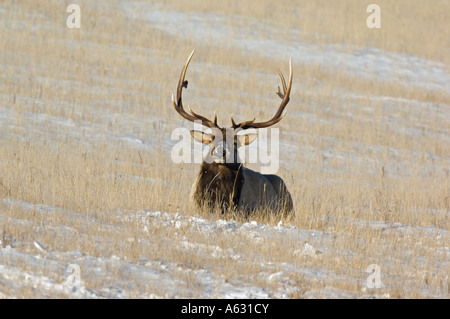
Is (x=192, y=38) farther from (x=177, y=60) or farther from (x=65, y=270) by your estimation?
(x=65, y=270)

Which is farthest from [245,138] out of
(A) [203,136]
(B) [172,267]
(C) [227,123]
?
(C) [227,123]

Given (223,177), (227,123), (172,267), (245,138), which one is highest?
(245,138)

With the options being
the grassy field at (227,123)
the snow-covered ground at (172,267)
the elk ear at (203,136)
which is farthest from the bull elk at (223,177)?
the snow-covered ground at (172,267)

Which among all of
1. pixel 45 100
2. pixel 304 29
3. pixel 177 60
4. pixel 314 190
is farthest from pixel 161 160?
pixel 304 29

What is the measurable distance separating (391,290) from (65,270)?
297cm

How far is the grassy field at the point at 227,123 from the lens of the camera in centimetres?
740

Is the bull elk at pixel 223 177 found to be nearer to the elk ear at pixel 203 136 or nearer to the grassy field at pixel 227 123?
the elk ear at pixel 203 136

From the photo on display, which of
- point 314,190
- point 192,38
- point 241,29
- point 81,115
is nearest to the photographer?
point 314,190

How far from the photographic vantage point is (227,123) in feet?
57.9

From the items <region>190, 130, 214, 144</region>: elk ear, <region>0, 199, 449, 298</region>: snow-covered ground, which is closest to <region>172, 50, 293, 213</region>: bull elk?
<region>190, 130, 214, 144</region>: elk ear

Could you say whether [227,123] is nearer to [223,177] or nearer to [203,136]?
[203,136]

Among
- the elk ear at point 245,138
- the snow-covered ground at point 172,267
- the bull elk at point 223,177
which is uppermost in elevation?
the elk ear at point 245,138

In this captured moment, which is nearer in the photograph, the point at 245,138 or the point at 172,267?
the point at 172,267
